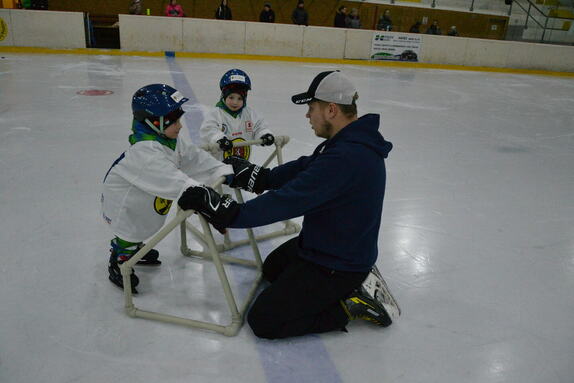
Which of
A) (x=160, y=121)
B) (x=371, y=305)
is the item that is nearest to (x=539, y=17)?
(x=371, y=305)

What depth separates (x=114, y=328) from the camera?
200cm

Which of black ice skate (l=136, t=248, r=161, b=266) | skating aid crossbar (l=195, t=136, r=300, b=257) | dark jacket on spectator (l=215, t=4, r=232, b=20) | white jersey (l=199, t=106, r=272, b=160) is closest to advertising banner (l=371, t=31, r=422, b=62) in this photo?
dark jacket on spectator (l=215, t=4, r=232, b=20)

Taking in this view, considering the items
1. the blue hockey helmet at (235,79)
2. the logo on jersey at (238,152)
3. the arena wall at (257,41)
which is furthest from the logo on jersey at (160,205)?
the arena wall at (257,41)

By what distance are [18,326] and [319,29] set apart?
1300cm

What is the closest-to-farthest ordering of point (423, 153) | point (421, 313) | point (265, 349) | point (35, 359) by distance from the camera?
point (35, 359), point (265, 349), point (421, 313), point (423, 153)

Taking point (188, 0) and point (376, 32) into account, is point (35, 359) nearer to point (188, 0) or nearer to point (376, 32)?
point (376, 32)

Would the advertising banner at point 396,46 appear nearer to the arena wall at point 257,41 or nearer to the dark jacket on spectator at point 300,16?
the arena wall at point 257,41

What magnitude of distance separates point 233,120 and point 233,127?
53mm

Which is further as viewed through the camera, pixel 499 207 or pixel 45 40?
pixel 45 40

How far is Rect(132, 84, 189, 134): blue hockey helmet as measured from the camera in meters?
2.00

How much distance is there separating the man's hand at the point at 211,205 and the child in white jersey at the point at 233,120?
1.08 metres

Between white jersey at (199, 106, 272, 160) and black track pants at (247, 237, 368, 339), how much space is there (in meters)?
1.39

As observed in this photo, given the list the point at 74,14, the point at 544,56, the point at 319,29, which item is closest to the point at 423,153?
the point at 319,29

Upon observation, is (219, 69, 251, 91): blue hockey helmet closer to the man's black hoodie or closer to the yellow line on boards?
the man's black hoodie
